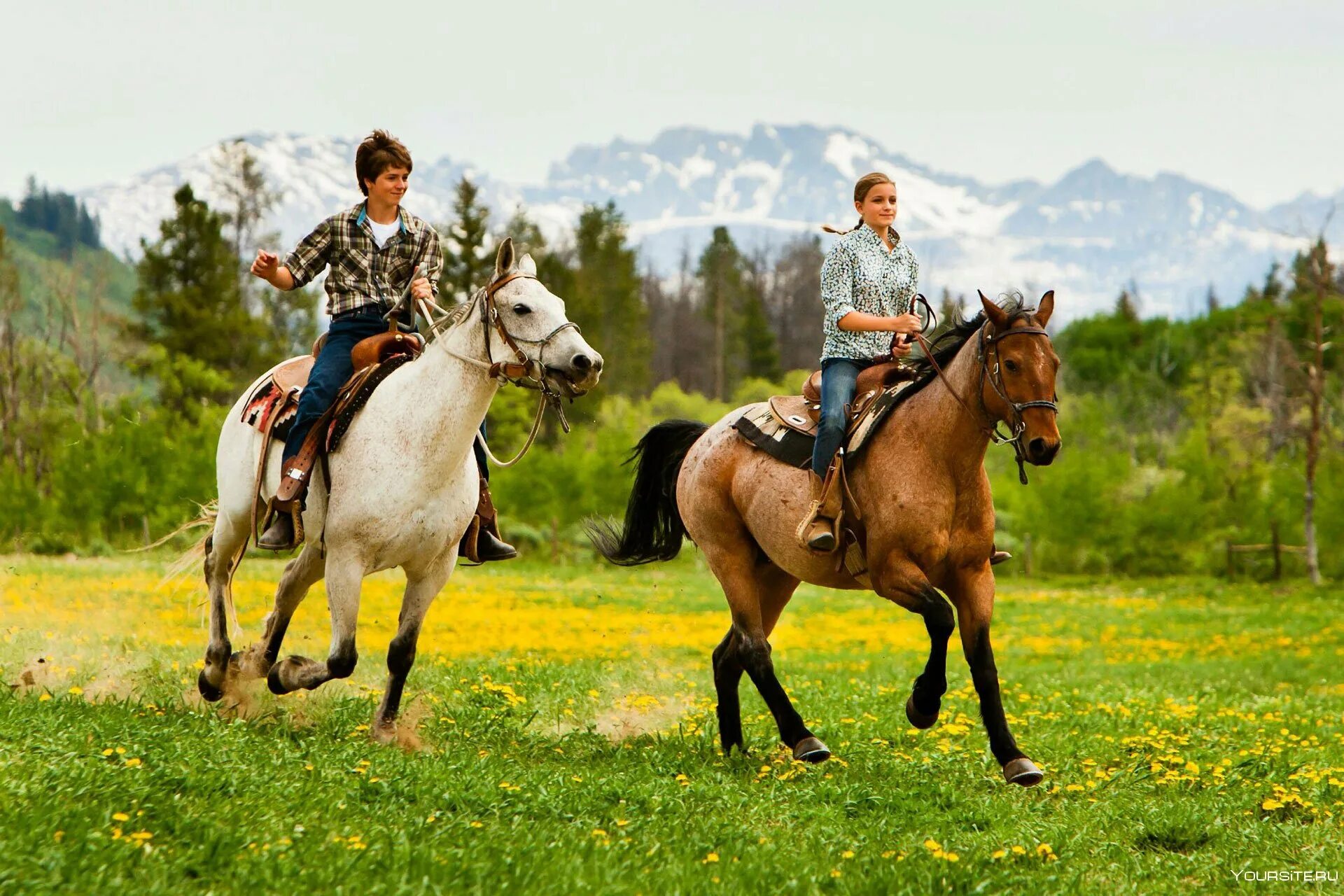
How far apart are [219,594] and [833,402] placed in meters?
4.64

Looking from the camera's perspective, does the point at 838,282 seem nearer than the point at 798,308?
Yes

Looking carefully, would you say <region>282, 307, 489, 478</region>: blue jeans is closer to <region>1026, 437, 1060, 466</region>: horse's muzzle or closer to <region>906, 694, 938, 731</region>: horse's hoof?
<region>906, 694, 938, 731</region>: horse's hoof

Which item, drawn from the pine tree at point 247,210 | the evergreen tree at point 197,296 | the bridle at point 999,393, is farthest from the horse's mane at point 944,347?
the pine tree at point 247,210

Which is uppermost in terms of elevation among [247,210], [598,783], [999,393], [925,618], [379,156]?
[247,210]

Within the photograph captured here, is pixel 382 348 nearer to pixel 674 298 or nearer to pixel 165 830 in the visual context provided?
pixel 165 830

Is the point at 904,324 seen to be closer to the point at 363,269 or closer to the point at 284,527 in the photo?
the point at 363,269

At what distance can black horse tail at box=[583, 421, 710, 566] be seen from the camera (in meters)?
10.5

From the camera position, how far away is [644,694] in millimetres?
11242

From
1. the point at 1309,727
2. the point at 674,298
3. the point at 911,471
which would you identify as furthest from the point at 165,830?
the point at 674,298

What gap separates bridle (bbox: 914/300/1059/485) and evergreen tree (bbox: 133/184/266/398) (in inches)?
1856

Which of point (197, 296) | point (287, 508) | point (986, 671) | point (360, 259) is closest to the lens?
point (986, 671)

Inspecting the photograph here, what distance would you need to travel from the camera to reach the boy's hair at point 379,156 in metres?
8.46

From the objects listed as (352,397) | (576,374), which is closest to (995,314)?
(576,374)

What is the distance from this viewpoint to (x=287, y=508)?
816cm
